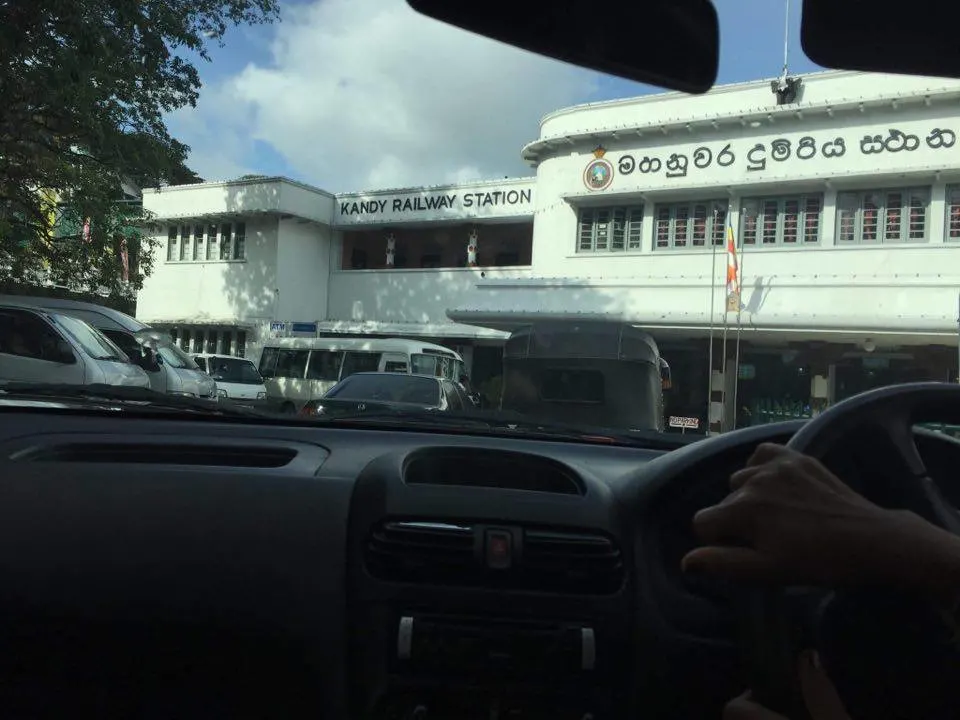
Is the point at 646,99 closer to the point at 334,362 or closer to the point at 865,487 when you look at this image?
the point at 334,362

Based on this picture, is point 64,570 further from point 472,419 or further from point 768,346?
point 768,346

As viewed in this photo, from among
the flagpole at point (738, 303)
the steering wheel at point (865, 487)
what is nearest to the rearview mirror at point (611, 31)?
the steering wheel at point (865, 487)

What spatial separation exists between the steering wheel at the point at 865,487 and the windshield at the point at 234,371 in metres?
19.3

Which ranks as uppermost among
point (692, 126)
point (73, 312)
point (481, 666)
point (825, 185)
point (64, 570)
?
point (692, 126)

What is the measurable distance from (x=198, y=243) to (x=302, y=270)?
169 inches

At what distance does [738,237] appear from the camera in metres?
19.8

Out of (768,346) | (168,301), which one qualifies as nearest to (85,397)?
(768,346)

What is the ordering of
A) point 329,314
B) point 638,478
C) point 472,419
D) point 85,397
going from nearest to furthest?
point 638,478 → point 85,397 → point 472,419 → point 329,314

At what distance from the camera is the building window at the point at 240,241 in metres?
27.9

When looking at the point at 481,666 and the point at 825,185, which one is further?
the point at 825,185

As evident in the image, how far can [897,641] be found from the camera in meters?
1.20

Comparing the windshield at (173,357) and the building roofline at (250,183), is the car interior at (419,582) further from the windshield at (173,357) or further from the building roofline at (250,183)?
the building roofline at (250,183)

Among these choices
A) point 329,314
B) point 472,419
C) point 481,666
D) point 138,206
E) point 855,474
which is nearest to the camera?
point 855,474

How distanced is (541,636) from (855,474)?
730 millimetres
